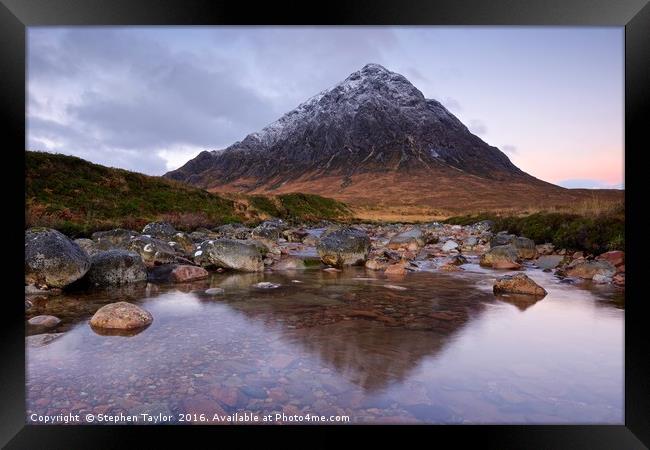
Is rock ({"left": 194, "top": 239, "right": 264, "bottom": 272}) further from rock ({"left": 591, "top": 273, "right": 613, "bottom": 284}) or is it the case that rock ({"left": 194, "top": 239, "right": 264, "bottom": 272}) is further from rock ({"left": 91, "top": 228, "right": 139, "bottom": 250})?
rock ({"left": 591, "top": 273, "right": 613, "bottom": 284})

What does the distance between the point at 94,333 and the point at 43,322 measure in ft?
3.35

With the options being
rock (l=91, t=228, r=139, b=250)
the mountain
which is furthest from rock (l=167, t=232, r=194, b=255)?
the mountain

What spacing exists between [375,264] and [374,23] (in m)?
8.81

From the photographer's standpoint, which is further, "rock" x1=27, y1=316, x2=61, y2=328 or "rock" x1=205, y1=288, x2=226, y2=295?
"rock" x1=205, y1=288, x2=226, y2=295

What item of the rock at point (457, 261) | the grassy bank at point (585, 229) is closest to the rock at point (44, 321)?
the rock at point (457, 261)

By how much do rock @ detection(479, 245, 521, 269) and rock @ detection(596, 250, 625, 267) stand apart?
2.15 meters

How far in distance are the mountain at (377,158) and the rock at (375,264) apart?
67.2 metres

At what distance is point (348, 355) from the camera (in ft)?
13.2

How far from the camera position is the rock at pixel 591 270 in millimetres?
8805

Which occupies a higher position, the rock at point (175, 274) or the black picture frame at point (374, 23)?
the black picture frame at point (374, 23)

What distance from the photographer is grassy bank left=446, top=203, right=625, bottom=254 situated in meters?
10.9

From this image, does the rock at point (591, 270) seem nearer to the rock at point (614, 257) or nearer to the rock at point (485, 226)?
the rock at point (614, 257)
